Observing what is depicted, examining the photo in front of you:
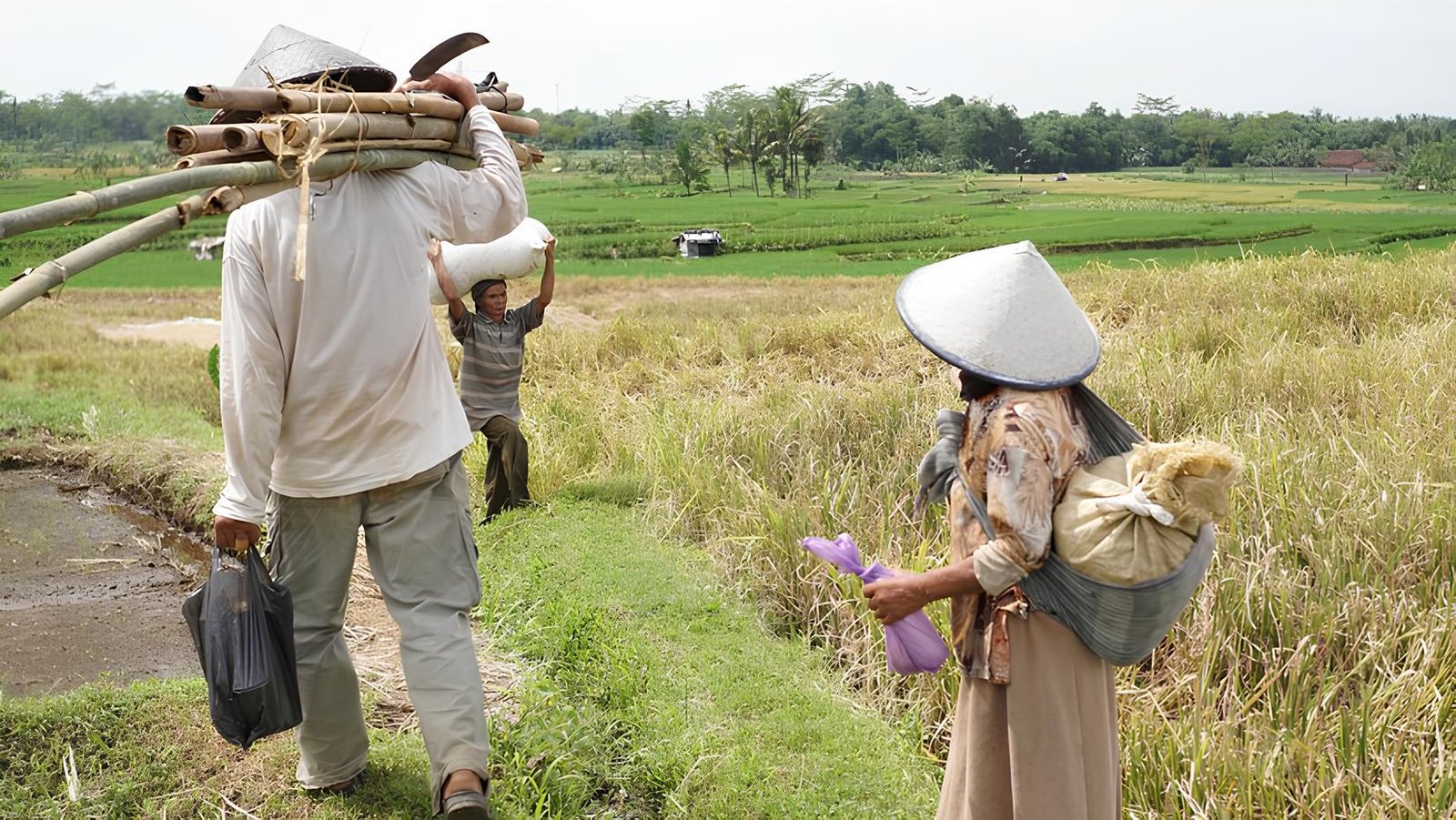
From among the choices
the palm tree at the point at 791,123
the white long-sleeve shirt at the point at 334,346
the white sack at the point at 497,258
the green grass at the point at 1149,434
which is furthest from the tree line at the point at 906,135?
the white long-sleeve shirt at the point at 334,346

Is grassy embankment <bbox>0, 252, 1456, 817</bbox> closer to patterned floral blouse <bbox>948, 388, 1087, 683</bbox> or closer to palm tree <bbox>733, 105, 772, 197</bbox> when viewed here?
patterned floral blouse <bbox>948, 388, 1087, 683</bbox>

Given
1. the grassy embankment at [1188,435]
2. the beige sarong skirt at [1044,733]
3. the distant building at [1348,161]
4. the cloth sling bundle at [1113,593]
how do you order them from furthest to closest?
the distant building at [1348,161], the grassy embankment at [1188,435], the beige sarong skirt at [1044,733], the cloth sling bundle at [1113,593]

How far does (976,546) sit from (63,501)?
20.0 ft

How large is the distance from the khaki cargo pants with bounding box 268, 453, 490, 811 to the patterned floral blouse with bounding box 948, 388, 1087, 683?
1.22 meters

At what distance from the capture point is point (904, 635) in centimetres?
229

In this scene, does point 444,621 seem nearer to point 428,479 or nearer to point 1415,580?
point 428,479

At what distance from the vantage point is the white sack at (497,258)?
5.84m

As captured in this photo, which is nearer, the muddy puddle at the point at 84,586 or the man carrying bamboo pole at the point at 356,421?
the man carrying bamboo pole at the point at 356,421

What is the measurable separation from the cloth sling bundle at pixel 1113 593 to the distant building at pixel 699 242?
17.7 metres

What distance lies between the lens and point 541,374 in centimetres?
909

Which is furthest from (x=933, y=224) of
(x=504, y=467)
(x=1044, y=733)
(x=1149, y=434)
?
(x=1044, y=733)

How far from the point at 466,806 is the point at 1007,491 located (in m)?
1.43

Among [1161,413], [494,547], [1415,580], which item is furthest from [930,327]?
[1161,413]

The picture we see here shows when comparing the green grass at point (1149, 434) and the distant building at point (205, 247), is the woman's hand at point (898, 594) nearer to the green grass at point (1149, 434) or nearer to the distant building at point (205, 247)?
the green grass at point (1149, 434)
